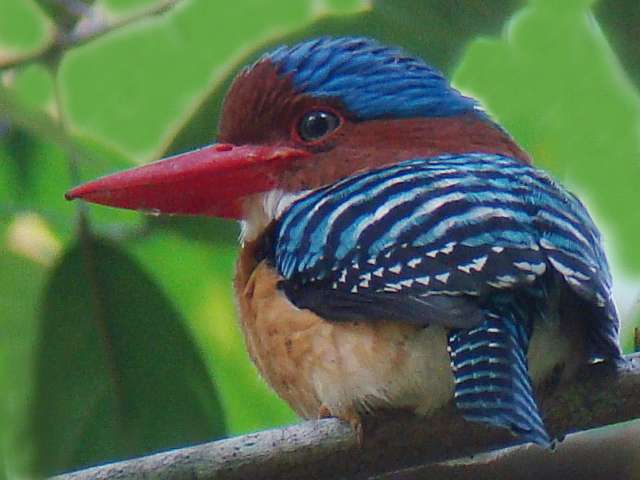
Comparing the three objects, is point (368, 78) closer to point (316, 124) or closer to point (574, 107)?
point (316, 124)

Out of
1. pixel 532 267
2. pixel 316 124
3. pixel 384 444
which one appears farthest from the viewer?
pixel 316 124

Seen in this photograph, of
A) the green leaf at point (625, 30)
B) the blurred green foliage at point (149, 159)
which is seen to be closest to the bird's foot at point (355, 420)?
the blurred green foliage at point (149, 159)

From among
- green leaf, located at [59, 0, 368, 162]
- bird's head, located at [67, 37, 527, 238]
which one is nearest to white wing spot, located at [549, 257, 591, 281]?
bird's head, located at [67, 37, 527, 238]

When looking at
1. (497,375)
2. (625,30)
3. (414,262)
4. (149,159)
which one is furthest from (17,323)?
(625,30)

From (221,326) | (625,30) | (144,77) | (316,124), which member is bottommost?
(221,326)

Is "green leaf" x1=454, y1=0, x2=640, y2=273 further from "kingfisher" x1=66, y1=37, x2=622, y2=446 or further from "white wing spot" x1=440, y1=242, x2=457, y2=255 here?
"white wing spot" x1=440, y1=242, x2=457, y2=255

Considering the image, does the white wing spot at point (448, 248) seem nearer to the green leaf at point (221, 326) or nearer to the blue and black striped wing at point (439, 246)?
the blue and black striped wing at point (439, 246)

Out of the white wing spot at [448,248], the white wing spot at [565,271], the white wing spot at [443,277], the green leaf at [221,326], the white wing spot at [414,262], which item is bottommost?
the green leaf at [221,326]

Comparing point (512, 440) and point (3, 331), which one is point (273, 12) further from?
point (512, 440)
